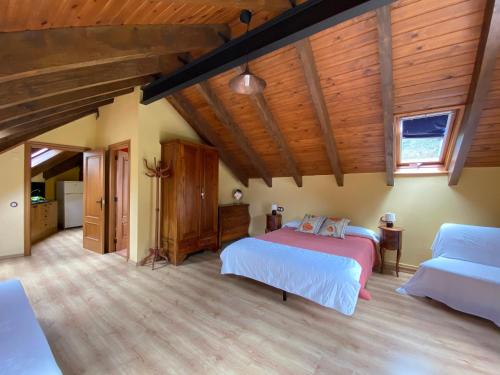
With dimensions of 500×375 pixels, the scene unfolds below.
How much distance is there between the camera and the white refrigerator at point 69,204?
6688mm

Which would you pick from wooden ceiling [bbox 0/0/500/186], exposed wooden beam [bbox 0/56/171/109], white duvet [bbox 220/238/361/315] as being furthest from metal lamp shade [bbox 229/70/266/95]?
white duvet [bbox 220/238/361/315]

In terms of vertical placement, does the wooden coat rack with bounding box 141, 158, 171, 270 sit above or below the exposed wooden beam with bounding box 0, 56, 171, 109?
below

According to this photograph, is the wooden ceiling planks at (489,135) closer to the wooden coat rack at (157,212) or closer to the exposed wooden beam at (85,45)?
the exposed wooden beam at (85,45)

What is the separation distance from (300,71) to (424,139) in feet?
7.15

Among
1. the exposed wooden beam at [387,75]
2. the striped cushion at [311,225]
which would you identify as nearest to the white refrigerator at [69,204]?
the striped cushion at [311,225]

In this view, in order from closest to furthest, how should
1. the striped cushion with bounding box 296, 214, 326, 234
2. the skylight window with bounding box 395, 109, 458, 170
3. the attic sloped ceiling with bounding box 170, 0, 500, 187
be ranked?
the attic sloped ceiling with bounding box 170, 0, 500, 187
the skylight window with bounding box 395, 109, 458, 170
the striped cushion with bounding box 296, 214, 326, 234

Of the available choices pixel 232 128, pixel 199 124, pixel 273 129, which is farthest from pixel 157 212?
pixel 273 129

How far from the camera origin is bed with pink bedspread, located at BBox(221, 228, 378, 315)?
2.15m

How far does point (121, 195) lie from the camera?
14.6 feet

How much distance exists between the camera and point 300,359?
1755mm

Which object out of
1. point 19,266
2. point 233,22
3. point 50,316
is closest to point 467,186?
point 233,22

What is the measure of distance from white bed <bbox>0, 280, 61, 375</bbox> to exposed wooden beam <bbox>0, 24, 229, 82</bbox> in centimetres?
153

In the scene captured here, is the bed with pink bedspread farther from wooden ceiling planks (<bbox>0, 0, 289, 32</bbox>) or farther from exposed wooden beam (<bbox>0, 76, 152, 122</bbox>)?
exposed wooden beam (<bbox>0, 76, 152, 122</bbox>)

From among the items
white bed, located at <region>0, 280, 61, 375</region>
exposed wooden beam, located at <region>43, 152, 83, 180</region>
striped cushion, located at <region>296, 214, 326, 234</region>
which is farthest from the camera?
exposed wooden beam, located at <region>43, 152, 83, 180</region>
